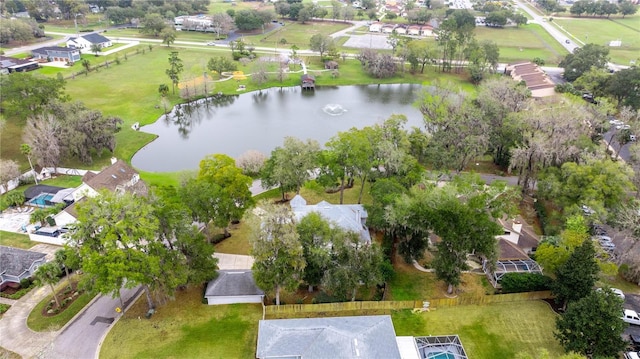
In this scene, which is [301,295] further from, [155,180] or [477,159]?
[477,159]

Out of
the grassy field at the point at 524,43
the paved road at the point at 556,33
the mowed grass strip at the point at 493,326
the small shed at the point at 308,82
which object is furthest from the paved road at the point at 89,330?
the paved road at the point at 556,33

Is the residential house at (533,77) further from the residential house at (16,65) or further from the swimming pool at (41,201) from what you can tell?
the residential house at (16,65)

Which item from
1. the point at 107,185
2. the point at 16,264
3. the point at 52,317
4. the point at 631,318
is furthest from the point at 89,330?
the point at 631,318

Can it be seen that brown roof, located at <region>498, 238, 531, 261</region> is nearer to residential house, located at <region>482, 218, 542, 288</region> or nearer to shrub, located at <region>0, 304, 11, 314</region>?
residential house, located at <region>482, 218, 542, 288</region>

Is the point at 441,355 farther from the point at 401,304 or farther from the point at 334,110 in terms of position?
the point at 334,110

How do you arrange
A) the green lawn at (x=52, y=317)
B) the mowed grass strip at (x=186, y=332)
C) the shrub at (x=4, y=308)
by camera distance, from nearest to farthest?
the mowed grass strip at (x=186, y=332)
the green lawn at (x=52, y=317)
the shrub at (x=4, y=308)

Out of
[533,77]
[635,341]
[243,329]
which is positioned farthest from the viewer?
[533,77]

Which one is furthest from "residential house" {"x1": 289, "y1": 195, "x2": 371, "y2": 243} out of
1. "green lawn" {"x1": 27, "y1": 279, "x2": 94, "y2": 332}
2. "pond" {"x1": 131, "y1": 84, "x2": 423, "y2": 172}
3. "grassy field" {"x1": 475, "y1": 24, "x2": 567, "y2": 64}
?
"grassy field" {"x1": 475, "y1": 24, "x2": 567, "y2": 64}
